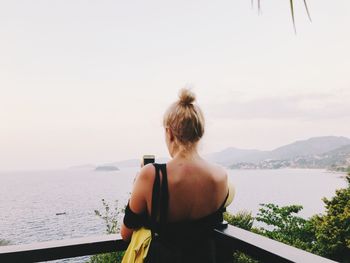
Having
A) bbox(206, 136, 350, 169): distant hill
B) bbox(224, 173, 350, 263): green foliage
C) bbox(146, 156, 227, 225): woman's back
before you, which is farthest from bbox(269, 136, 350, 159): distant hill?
bbox(146, 156, 227, 225): woman's back

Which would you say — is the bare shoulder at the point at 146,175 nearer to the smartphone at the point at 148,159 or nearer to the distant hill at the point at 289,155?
the smartphone at the point at 148,159

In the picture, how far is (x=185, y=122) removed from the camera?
1.35m

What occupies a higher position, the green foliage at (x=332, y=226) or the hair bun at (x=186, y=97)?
the hair bun at (x=186, y=97)

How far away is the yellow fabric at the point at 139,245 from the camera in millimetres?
1264

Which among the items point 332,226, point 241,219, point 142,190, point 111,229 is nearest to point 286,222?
point 332,226

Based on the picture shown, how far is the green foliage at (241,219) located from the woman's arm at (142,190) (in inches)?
312

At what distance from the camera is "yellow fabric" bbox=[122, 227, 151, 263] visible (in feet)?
4.15

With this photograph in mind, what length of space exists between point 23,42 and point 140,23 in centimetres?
737

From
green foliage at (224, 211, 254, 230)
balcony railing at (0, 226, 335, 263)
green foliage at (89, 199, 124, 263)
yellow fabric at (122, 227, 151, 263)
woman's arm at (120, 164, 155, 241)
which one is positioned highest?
woman's arm at (120, 164, 155, 241)

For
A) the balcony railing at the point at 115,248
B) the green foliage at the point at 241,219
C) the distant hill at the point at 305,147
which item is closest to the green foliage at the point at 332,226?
the green foliage at the point at 241,219

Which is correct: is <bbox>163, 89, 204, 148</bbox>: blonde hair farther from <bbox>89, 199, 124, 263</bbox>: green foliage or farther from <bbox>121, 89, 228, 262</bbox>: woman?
<bbox>89, 199, 124, 263</bbox>: green foliage

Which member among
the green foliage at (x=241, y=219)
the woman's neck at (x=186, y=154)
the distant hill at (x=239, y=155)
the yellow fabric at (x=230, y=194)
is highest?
the woman's neck at (x=186, y=154)

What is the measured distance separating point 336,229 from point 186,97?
838cm

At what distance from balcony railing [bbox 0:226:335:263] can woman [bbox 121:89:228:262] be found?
216 mm
